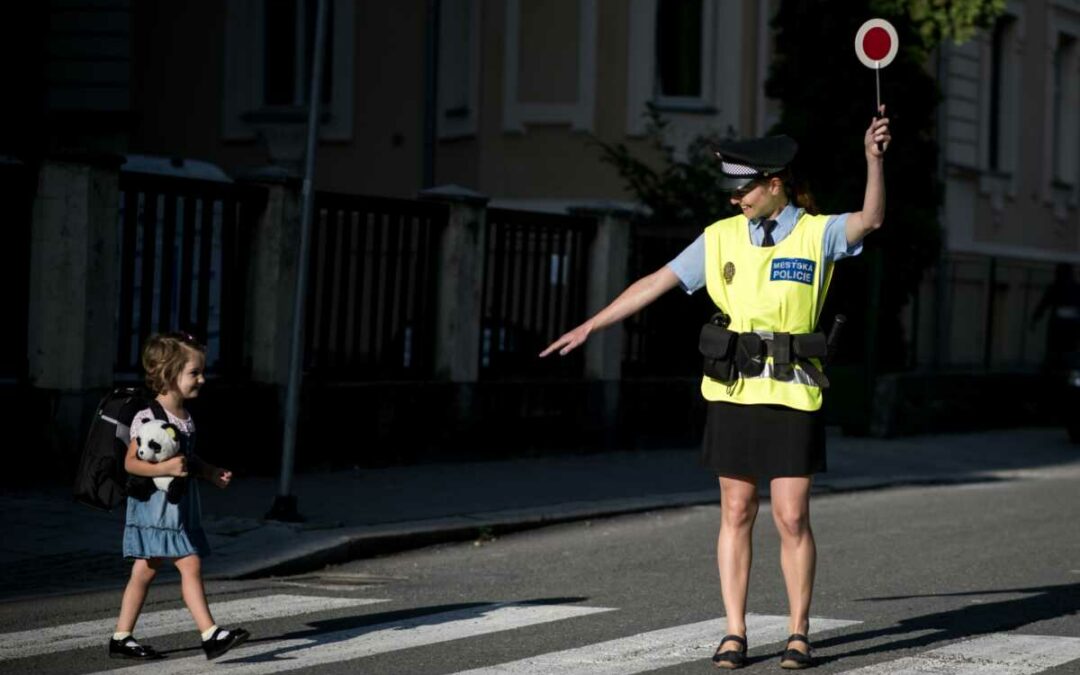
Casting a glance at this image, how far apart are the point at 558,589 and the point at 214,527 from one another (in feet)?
Result: 8.50

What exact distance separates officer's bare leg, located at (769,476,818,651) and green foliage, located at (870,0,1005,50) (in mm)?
15984

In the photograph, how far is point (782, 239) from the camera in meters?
7.72

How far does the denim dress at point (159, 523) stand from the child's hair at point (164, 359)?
0.38ft

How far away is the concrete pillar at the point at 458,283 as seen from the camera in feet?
55.9

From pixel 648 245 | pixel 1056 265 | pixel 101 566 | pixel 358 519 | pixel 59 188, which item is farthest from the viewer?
pixel 1056 265

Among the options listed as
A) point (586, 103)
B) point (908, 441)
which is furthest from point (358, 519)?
point (586, 103)

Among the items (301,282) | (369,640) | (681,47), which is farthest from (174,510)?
(681,47)

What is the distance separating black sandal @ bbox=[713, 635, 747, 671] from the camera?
7.66 m

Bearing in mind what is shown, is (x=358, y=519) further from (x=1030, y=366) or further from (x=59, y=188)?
(x=1030, y=366)

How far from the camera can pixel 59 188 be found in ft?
45.1

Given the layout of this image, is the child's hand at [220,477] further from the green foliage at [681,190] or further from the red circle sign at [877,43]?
the green foliage at [681,190]

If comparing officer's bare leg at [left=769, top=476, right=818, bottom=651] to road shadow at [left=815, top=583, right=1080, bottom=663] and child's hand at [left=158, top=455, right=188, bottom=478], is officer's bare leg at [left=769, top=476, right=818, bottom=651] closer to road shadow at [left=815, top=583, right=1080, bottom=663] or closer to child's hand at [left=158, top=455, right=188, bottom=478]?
road shadow at [left=815, top=583, right=1080, bottom=663]

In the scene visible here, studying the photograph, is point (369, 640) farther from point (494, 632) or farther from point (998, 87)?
point (998, 87)

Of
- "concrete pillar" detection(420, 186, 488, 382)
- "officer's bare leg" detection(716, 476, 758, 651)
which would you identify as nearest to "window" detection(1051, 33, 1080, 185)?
"concrete pillar" detection(420, 186, 488, 382)
